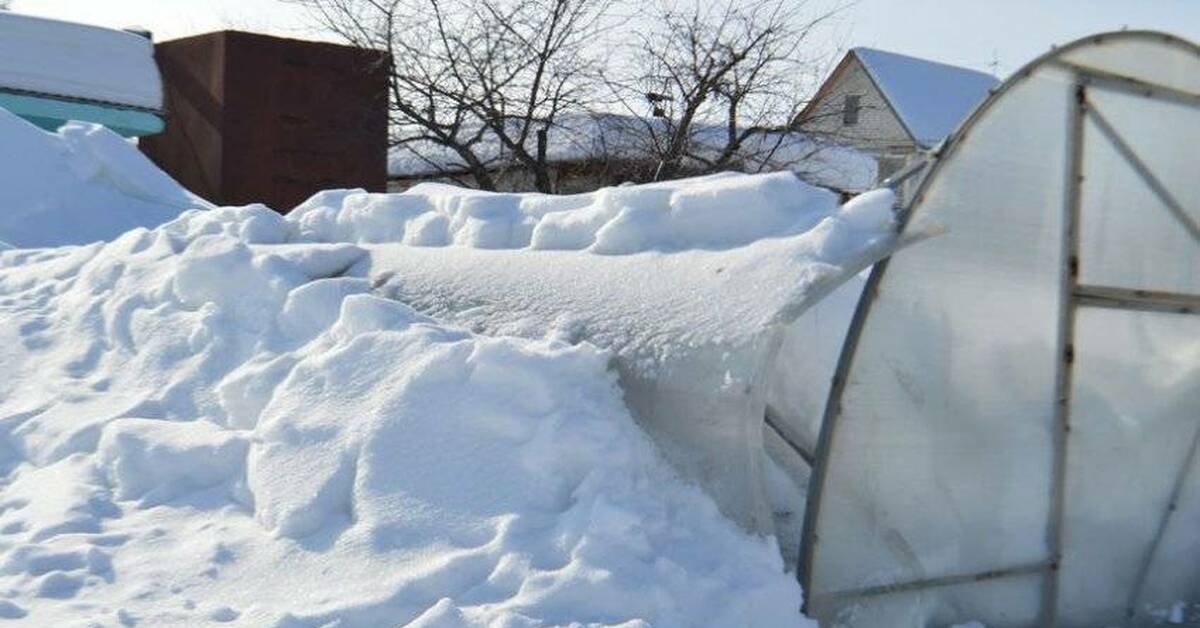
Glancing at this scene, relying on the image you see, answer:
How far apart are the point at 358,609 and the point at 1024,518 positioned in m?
2.50

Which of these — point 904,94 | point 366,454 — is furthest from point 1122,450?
point 904,94

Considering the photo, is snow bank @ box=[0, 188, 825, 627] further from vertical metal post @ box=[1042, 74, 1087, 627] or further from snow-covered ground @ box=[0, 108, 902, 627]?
vertical metal post @ box=[1042, 74, 1087, 627]

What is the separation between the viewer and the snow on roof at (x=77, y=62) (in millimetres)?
12711

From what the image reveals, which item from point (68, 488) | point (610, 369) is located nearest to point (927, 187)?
point (610, 369)

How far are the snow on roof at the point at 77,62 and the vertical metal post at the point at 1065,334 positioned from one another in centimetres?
1020

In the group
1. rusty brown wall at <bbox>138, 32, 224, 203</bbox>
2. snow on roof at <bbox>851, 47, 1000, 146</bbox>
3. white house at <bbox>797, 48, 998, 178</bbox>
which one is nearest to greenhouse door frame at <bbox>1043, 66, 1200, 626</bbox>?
rusty brown wall at <bbox>138, 32, 224, 203</bbox>

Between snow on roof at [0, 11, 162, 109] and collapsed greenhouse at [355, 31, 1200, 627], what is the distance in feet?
27.1

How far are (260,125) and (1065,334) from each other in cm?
1054

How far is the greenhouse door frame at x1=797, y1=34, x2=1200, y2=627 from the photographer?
4.54 metres

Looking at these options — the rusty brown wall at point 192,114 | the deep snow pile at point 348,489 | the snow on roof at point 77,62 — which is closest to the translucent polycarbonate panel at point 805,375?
the deep snow pile at point 348,489

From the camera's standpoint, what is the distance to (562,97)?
17328 mm

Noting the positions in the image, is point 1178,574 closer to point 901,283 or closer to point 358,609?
point 901,283

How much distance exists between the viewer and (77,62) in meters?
13.0

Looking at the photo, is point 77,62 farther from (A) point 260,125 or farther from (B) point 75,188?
(B) point 75,188
